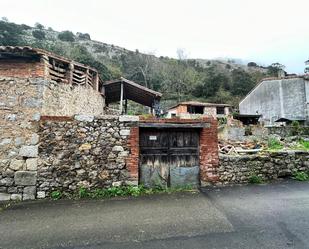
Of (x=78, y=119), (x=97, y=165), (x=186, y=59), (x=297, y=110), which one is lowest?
(x=97, y=165)

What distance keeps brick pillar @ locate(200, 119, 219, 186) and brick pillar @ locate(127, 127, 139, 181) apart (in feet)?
7.13

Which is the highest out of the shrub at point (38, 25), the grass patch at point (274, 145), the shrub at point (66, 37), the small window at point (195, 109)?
the shrub at point (38, 25)

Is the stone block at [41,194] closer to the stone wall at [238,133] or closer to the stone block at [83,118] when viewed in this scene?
the stone block at [83,118]

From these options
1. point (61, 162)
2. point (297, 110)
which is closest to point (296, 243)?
point (61, 162)

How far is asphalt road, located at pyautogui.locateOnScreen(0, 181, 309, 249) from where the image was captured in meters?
3.66

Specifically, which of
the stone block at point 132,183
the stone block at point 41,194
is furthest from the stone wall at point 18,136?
the stone block at point 132,183

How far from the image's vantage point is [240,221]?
4.42 metres

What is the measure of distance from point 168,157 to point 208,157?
1.32 metres

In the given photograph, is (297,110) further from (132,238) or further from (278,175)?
(132,238)

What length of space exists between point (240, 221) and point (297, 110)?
2794 centimetres

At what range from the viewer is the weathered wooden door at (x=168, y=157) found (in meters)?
6.92

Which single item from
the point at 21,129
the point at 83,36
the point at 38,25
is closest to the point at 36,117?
the point at 21,129

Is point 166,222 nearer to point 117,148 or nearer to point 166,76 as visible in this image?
point 117,148

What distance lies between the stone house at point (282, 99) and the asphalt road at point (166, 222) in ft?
79.2
